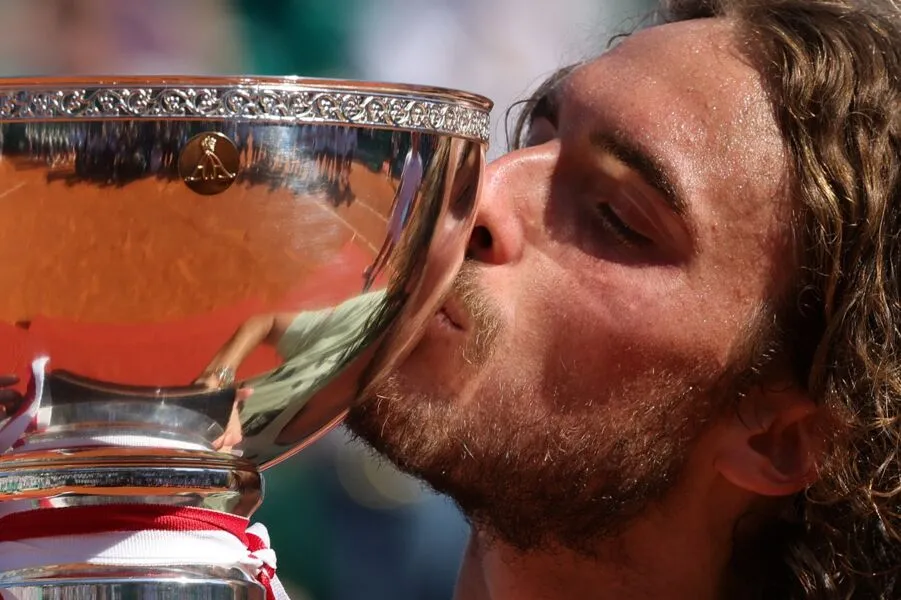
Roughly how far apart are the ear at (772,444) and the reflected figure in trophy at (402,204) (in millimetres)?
690

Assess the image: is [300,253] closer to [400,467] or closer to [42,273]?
[42,273]

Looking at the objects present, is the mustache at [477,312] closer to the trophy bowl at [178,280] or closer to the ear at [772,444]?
the ear at [772,444]

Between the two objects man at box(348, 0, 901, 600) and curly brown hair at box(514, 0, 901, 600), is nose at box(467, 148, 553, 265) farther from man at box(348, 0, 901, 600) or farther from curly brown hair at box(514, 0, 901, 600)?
curly brown hair at box(514, 0, 901, 600)

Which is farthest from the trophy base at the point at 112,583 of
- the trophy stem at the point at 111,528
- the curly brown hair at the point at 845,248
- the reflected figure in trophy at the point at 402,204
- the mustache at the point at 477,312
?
the curly brown hair at the point at 845,248

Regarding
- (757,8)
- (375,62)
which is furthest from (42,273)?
(375,62)

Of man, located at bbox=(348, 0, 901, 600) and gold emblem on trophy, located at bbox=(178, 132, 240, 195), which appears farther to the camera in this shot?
man, located at bbox=(348, 0, 901, 600)

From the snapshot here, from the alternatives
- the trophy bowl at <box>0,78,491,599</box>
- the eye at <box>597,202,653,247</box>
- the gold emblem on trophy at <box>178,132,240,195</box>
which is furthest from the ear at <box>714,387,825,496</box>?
the gold emblem on trophy at <box>178,132,240,195</box>

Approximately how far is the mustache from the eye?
142mm

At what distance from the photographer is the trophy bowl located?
625 mm

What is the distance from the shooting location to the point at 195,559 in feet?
2.18

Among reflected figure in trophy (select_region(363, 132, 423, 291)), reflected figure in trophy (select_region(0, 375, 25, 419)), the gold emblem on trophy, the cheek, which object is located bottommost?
the cheek

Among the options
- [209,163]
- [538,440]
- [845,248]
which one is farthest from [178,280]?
[845,248]

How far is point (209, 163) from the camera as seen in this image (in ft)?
2.07

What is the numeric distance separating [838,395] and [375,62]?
147cm
